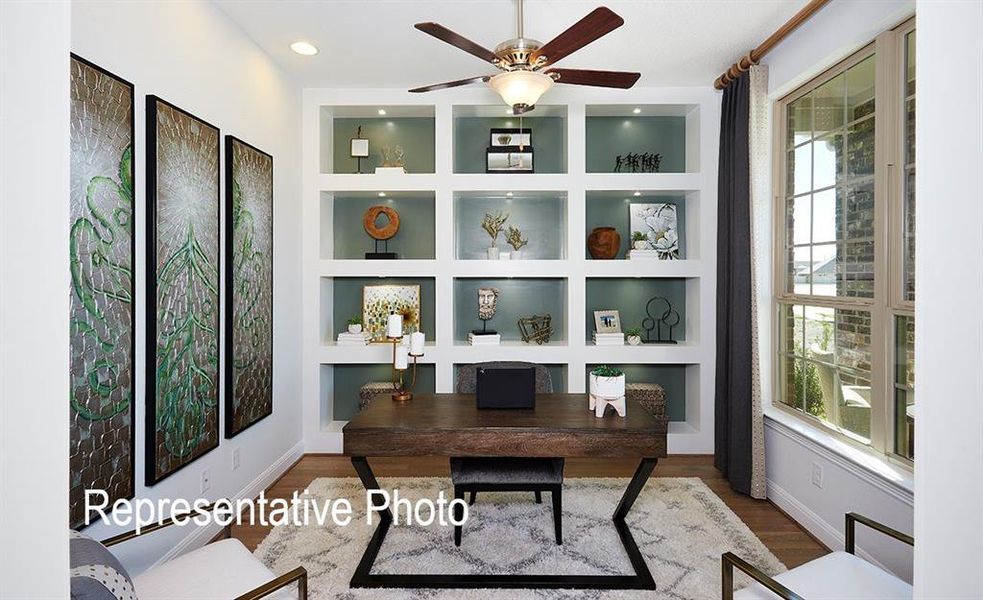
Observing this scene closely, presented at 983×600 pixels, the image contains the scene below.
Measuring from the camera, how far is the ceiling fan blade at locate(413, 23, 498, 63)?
2.02 meters

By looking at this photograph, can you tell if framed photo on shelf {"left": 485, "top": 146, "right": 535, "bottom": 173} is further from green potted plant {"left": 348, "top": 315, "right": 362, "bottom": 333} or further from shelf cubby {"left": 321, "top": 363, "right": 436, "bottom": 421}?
shelf cubby {"left": 321, "top": 363, "right": 436, "bottom": 421}

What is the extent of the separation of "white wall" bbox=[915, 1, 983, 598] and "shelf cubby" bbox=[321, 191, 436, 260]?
156 inches

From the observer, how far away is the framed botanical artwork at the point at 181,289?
7.18 ft

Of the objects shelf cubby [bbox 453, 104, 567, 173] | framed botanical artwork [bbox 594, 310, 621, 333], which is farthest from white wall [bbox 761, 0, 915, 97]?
framed botanical artwork [bbox 594, 310, 621, 333]

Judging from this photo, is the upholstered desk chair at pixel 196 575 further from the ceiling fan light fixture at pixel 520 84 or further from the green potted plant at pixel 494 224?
the green potted plant at pixel 494 224

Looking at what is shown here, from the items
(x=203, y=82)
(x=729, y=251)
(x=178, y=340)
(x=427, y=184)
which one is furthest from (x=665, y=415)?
(x=203, y=82)

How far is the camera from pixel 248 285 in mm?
3064

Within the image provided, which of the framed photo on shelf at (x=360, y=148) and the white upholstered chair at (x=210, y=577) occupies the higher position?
the framed photo on shelf at (x=360, y=148)

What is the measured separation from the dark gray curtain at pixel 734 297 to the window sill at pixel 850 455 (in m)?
0.24

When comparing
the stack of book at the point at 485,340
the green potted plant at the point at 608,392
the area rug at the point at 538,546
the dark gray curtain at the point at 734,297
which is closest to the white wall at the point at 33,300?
the area rug at the point at 538,546

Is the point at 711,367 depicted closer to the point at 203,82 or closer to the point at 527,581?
the point at 527,581

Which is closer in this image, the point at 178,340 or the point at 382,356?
the point at 178,340

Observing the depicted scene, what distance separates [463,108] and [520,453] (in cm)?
286

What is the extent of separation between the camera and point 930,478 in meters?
0.49
